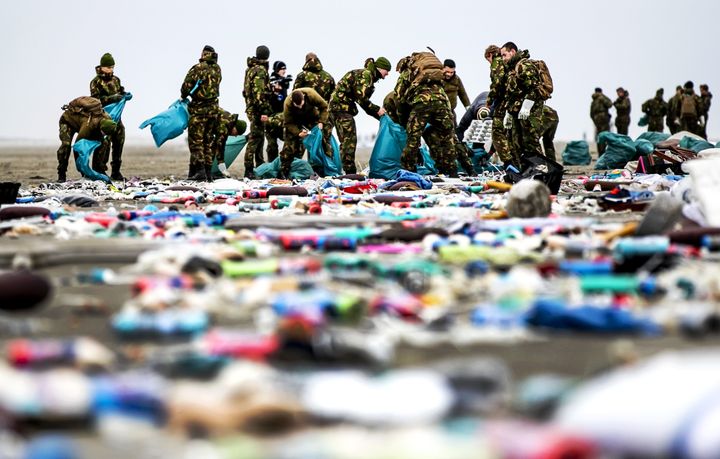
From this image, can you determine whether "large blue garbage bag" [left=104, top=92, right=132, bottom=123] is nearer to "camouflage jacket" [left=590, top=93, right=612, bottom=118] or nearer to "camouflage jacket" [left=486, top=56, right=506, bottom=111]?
"camouflage jacket" [left=486, top=56, right=506, bottom=111]

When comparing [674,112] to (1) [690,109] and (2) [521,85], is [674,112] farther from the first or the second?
(2) [521,85]

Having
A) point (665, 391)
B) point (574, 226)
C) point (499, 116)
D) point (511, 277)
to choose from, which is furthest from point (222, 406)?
point (499, 116)

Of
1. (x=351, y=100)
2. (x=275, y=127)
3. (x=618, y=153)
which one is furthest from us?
(x=618, y=153)

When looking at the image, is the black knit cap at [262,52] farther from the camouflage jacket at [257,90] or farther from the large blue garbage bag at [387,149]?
the large blue garbage bag at [387,149]

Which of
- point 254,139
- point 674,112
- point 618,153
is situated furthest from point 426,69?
point 674,112

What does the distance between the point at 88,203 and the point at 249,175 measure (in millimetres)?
8120

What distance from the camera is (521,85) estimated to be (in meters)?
14.7

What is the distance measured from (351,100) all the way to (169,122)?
277cm

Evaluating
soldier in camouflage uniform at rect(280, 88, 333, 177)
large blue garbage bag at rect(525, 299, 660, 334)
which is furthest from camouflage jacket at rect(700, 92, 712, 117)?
large blue garbage bag at rect(525, 299, 660, 334)

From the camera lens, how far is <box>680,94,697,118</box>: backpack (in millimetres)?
29344

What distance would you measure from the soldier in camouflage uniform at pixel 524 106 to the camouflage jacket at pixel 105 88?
21.4 ft

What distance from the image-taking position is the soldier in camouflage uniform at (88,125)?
1672 centimetres

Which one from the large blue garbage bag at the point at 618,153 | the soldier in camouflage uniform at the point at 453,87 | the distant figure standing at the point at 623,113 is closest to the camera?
the soldier in camouflage uniform at the point at 453,87

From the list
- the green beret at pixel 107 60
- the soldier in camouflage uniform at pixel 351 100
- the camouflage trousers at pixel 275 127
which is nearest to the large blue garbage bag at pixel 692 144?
the soldier in camouflage uniform at pixel 351 100
